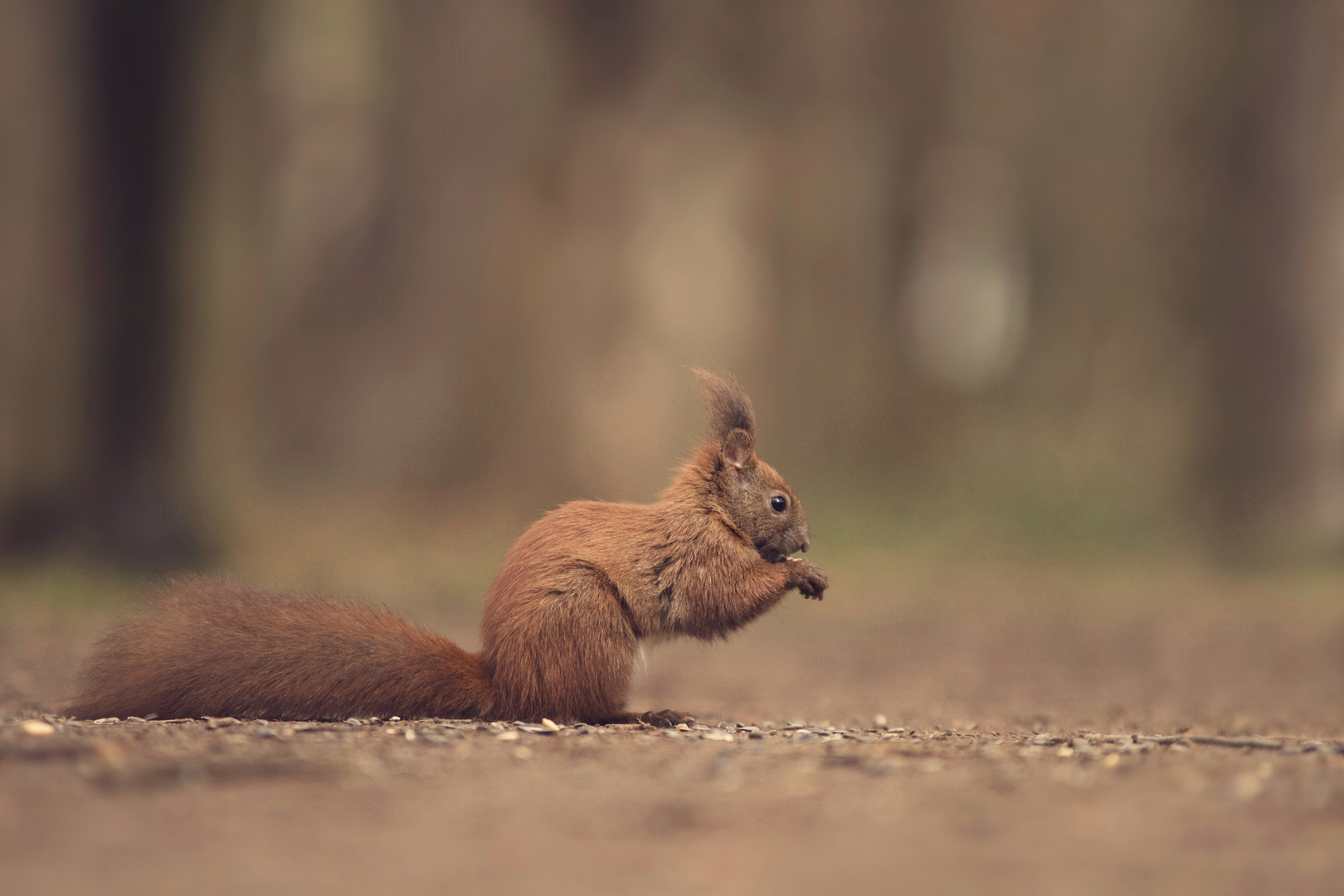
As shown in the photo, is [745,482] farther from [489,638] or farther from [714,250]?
[714,250]

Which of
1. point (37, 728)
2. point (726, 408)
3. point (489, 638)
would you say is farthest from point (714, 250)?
point (37, 728)

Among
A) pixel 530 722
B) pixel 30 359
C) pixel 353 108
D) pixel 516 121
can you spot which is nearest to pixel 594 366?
pixel 516 121

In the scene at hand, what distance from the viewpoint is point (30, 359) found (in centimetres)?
1042

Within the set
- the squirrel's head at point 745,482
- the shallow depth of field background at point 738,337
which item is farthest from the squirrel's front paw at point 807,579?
the shallow depth of field background at point 738,337

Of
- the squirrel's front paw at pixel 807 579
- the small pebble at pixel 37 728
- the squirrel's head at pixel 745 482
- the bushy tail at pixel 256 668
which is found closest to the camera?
the small pebble at pixel 37 728

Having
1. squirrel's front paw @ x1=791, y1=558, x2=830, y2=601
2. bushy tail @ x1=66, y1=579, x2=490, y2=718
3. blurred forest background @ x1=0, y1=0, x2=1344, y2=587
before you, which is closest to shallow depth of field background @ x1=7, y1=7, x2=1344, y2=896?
blurred forest background @ x1=0, y1=0, x2=1344, y2=587

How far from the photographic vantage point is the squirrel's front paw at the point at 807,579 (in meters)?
4.88

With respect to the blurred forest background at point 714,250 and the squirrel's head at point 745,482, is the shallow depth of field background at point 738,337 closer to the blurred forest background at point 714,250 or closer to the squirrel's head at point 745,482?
the blurred forest background at point 714,250

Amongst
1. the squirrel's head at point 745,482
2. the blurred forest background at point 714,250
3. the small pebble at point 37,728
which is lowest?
the small pebble at point 37,728

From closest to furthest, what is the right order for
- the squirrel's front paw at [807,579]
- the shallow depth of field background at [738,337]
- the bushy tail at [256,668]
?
the bushy tail at [256,668], the squirrel's front paw at [807,579], the shallow depth of field background at [738,337]

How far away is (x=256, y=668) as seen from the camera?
417cm

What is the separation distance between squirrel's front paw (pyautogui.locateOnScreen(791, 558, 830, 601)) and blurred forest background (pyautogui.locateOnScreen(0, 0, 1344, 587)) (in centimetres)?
638

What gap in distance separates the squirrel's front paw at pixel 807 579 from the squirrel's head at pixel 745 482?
0.28 m

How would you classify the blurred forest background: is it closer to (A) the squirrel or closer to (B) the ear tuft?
(B) the ear tuft
